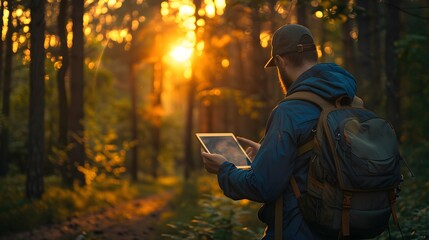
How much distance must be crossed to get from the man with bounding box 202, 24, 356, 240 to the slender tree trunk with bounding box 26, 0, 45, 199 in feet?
32.9

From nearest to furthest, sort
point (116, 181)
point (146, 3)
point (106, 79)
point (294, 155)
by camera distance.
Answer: point (294, 155), point (116, 181), point (106, 79), point (146, 3)

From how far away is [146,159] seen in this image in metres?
43.6

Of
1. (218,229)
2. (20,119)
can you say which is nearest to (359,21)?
(218,229)

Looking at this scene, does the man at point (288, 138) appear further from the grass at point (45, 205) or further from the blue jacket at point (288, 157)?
the grass at point (45, 205)

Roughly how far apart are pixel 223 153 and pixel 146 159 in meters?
40.0

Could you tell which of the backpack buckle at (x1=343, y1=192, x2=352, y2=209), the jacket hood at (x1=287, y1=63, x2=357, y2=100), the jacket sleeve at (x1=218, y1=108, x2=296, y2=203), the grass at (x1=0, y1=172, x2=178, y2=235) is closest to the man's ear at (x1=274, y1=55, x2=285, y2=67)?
the jacket hood at (x1=287, y1=63, x2=357, y2=100)

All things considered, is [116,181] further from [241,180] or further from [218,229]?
[241,180]

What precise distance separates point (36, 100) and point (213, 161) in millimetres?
10187

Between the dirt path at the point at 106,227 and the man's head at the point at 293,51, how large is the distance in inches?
191

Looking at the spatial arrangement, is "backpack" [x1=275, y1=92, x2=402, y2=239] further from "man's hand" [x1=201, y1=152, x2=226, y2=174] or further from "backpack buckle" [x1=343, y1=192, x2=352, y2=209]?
"man's hand" [x1=201, y1=152, x2=226, y2=174]

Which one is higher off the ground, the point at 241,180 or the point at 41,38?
the point at 41,38

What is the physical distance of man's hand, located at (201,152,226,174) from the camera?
12.3ft

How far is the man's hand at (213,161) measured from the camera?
12.3 feet

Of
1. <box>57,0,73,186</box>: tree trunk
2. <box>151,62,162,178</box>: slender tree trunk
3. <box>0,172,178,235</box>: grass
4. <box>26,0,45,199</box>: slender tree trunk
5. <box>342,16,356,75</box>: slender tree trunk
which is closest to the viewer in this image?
<box>0,172,178,235</box>: grass
